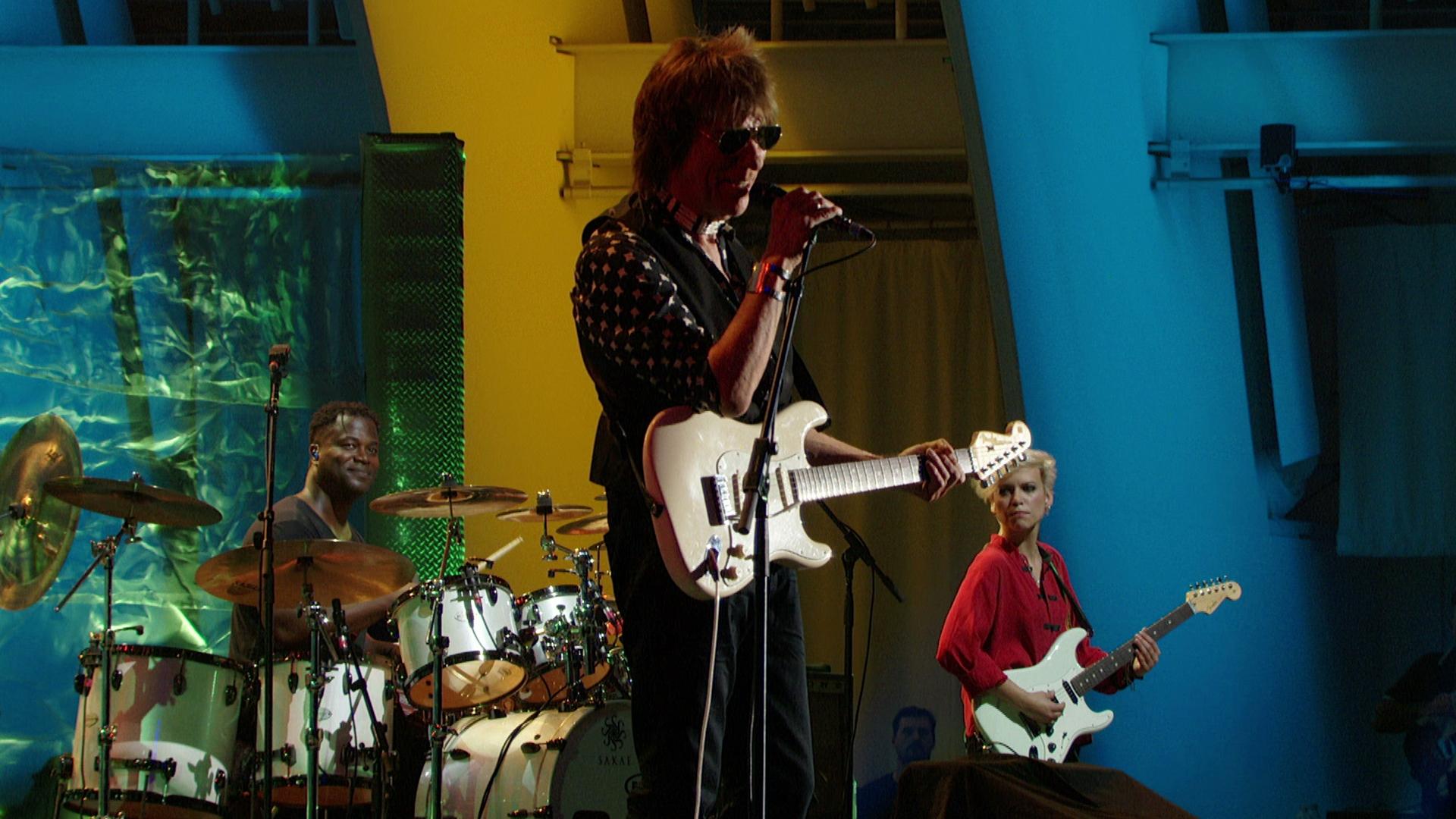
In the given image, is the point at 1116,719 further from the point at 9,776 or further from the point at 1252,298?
the point at 9,776

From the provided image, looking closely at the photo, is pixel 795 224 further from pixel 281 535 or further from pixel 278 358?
pixel 281 535

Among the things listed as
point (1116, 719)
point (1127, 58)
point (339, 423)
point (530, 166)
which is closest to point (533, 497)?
point (339, 423)

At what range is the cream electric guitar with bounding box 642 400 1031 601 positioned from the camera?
2.32 metres

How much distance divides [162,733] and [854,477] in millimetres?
3209

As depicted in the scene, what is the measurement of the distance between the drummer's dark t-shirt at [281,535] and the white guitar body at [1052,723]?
261cm

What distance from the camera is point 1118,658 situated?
5598mm

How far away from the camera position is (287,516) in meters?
5.46

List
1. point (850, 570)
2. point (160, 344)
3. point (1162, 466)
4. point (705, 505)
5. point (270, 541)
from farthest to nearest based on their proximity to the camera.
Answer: point (160, 344) → point (1162, 466) → point (270, 541) → point (850, 570) → point (705, 505)

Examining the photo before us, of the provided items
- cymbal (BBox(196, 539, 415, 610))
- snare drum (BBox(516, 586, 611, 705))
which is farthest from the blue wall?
cymbal (BBox(196, 539, 415, 610))

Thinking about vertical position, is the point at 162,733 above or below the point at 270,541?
below

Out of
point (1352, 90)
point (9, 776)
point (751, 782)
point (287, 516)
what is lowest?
point (9, 776)

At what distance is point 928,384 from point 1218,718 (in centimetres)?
259

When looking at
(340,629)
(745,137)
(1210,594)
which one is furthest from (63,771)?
(1210,594)

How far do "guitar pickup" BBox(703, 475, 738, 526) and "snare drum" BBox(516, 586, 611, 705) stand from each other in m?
3.10
